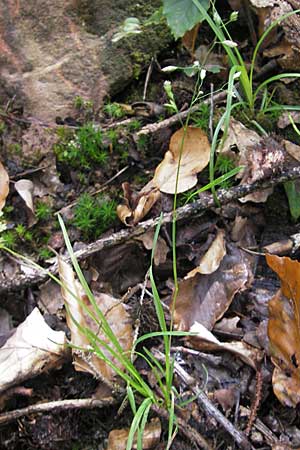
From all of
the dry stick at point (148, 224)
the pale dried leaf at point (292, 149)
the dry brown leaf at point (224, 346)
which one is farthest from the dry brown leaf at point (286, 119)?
the dry brown leaf at point (224, 346)

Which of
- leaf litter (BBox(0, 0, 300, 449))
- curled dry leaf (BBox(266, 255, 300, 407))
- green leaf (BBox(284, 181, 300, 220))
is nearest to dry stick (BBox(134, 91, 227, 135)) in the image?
leaf litter (BBox(0, 0, 300, 449))

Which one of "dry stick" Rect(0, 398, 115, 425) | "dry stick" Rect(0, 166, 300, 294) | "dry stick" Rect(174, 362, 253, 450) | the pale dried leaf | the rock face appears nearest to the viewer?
"dry stick" Rect(174, 362, 253, 450)

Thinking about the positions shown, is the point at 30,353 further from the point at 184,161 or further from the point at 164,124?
the point at 164,124

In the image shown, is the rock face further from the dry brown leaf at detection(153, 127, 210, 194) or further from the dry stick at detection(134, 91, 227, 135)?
the dry brown leaf at detection(153, 127, 210, 194)

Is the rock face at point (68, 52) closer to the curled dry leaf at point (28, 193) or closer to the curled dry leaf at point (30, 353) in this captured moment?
the curled dry leaf at point (28, 193)

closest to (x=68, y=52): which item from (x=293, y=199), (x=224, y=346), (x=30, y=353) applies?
(x=293, y=199)

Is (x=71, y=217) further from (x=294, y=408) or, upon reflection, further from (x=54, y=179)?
(x=294, y=408)
